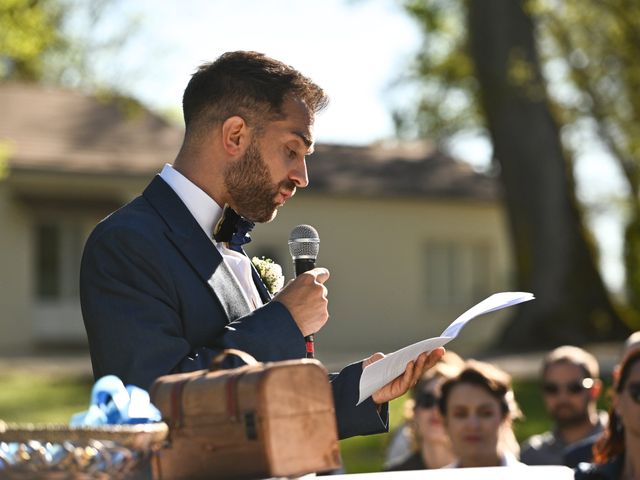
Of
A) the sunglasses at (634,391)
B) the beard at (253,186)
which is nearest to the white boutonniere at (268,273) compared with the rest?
the beard at (253,186)

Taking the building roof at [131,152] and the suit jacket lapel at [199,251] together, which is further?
the building roof at [131,152]

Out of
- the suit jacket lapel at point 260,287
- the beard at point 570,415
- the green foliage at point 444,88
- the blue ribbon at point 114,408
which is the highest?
the green foliage at point 444,88

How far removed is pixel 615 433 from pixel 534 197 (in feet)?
50.7

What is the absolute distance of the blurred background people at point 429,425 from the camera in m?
6.16

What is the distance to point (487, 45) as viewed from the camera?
64.8 feet

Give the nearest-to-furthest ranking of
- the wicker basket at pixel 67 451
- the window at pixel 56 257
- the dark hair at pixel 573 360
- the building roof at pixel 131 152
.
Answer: the wicker basket at pixel 67 451 → the dark hair at pixel 573 360 → the building roof at pixel 131 152 → the window at pixel 56 257

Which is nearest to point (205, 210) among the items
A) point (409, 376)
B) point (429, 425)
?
point (409, 376)

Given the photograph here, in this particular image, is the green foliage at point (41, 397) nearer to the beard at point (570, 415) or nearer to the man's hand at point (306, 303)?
the beard at point (570, 415)

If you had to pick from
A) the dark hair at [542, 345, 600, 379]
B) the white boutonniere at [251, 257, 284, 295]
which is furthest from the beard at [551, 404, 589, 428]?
the white boutonniere at [251, 257, 284, 295]

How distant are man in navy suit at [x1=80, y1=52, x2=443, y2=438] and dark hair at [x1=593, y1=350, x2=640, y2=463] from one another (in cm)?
181

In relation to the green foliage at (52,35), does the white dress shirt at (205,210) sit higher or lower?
lower

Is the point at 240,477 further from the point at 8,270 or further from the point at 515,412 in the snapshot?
the point at 8,270

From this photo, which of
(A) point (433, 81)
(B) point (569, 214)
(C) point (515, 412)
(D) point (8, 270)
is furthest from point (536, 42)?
(C) point (515, 412)

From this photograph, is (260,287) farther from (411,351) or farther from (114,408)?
(114,408)
